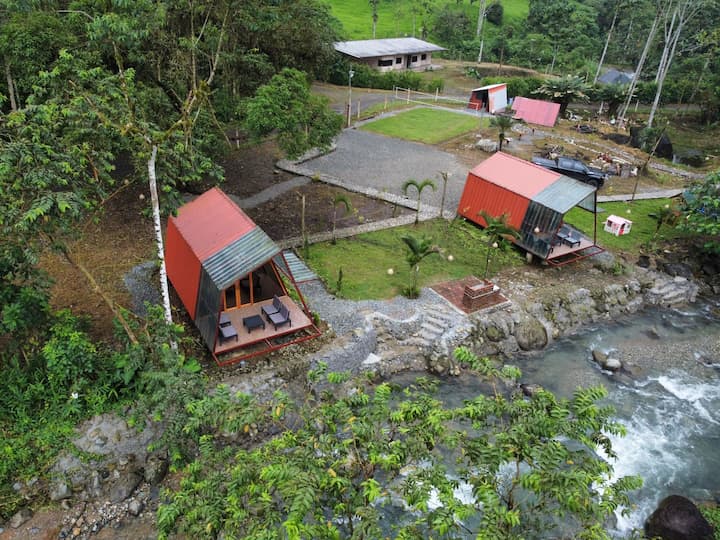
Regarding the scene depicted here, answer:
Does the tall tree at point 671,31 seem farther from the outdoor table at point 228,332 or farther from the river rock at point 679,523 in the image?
the outdoor table at point 228,332

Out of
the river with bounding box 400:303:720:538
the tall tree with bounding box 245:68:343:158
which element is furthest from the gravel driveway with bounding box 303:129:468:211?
the river with bounding box 400:303:720:538

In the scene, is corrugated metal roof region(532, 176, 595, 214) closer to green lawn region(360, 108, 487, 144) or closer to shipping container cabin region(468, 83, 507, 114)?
green lawn region(360, 108, 487, 144)

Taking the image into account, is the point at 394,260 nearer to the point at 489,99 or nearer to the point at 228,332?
the point at 228,332

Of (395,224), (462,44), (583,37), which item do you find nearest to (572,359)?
(395,224)

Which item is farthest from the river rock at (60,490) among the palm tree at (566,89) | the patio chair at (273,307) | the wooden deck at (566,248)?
the palm tree at (566,89)

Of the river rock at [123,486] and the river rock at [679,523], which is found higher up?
the river rock at [123,486]
